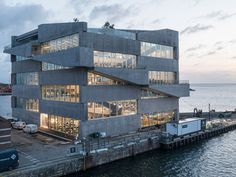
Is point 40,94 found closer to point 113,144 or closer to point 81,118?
point 81,118

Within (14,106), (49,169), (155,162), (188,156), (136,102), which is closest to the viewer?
(49,169)

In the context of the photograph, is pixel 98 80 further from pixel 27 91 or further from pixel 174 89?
pixel 27 91

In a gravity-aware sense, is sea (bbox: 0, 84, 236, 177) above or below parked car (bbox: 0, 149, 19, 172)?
below

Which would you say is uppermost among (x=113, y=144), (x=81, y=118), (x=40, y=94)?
(x=40, y=94)

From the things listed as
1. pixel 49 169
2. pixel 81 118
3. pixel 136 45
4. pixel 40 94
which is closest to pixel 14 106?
pixel 40 94

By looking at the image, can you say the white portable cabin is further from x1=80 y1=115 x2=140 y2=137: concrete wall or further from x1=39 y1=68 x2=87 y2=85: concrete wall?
x1=39 y1=68 x2=87 y2=85: concrete wall

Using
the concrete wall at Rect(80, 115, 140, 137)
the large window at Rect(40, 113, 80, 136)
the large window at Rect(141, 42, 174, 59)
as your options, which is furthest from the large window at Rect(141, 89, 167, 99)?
the large window at Rect(40, 113, 80, 136)
